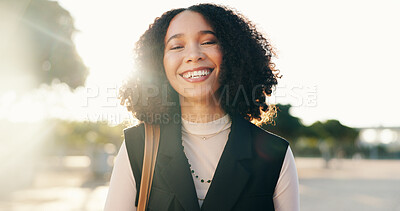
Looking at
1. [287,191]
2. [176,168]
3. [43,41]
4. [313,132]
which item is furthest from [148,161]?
[313,132]

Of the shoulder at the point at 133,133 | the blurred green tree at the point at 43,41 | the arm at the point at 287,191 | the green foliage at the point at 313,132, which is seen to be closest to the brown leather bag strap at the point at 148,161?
the shoulder at the point at 133,133

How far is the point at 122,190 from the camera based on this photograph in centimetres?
182

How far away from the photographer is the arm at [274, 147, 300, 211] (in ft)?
5.92

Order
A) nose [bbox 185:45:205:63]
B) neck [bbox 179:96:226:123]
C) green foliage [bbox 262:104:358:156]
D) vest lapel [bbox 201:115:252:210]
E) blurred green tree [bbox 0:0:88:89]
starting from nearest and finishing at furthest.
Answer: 1. vest lapel [bbox 201:115:252:210]
2. nose [bbox 185:45:205:63]
3. neck [bbox 179:96:226:123]
4. blurred green tree [bbox 0:0:88:89]
5. green foliage [bbox 262:104:358:156]

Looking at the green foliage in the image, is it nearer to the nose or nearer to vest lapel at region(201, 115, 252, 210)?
vest lapel at region(201, 115, 252, 210)

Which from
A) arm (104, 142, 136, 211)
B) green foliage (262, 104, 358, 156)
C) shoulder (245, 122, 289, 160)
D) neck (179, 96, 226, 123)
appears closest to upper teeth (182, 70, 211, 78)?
neck (179, 96, 226, 123)

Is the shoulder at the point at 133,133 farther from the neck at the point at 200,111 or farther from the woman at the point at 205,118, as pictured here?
the neck at the point at 200,111

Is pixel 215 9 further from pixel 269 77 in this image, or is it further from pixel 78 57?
pixel 78 57

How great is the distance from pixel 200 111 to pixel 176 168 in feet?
1.17

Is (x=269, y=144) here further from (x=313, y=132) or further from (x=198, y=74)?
(x=313, y=132)

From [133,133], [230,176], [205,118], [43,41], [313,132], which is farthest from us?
[313,132]

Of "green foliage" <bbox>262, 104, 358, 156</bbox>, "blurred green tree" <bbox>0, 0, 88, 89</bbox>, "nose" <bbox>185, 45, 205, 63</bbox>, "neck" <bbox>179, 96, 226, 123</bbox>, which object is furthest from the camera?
"green foliage" <bbox>262, 104, 358, 156</bbox>

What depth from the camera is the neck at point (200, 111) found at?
204 cm

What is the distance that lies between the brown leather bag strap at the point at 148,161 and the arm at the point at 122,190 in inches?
2.6
